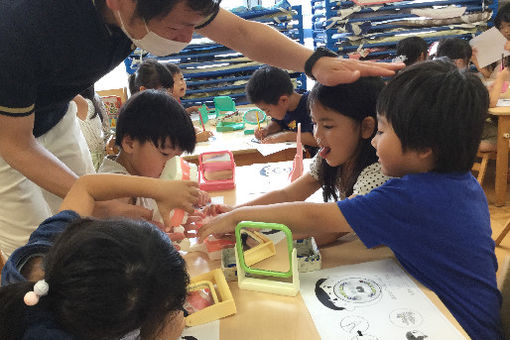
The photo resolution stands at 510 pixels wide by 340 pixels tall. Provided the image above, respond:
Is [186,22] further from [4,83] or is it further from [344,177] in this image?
[344,177]

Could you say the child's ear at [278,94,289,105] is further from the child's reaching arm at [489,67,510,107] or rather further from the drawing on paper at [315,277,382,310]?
the drawing on paper at [315,277,382,310]

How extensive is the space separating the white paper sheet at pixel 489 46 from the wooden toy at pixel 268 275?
298 centimetres

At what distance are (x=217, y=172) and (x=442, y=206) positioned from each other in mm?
1016

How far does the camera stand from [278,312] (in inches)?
30.2

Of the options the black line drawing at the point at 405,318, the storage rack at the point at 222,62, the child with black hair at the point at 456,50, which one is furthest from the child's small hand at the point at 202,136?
the black line drawing at the point at 405,318

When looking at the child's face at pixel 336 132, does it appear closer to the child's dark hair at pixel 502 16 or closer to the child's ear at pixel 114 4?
the child's ear at pixel 114 4

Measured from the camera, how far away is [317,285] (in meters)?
0.84

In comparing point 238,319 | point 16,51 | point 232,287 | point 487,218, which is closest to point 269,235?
point 232,287

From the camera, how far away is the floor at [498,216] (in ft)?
7.37

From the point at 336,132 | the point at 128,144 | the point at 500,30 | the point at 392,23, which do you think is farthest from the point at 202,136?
the point at 500,30

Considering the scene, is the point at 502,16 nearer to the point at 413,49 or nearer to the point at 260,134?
the point at 413,49

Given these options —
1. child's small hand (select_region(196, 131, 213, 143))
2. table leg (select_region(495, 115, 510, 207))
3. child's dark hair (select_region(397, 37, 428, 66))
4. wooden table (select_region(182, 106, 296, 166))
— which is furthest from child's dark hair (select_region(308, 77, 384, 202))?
child's dark hair (select_region(397, 37, 428, 66))

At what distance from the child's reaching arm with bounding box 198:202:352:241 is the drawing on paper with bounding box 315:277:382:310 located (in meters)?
0.14

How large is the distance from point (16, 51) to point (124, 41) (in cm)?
31
